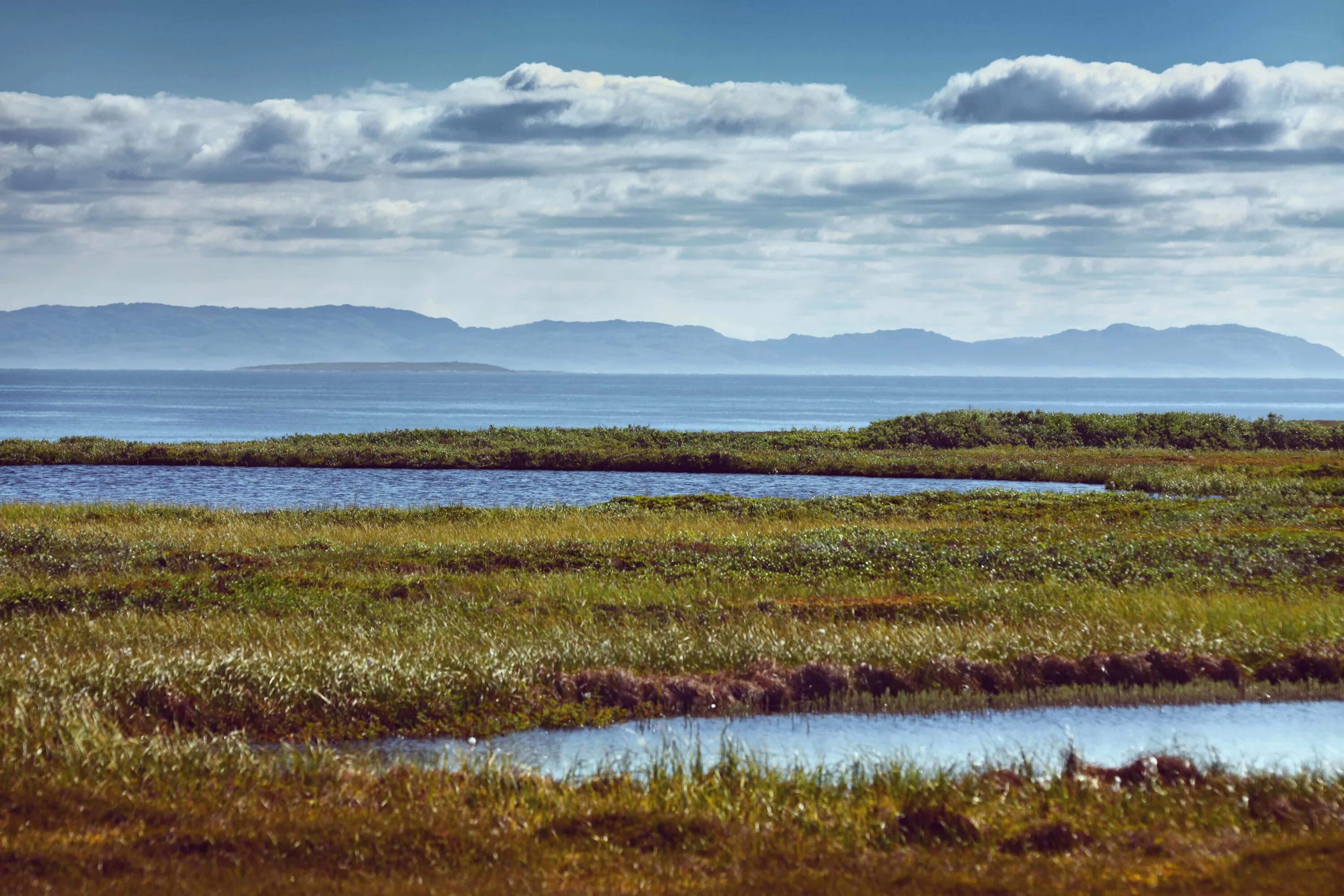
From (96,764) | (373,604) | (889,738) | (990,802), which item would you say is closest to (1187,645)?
(889,738)

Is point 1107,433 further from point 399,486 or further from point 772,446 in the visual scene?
point 399,486

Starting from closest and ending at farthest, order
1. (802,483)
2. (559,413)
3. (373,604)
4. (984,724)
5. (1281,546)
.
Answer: (984,724), (373,604), (1281,546), (802,483), (559,413)

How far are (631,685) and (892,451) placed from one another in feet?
213

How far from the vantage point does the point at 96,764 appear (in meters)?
13.1

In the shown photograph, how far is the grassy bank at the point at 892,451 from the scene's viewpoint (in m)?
67.1

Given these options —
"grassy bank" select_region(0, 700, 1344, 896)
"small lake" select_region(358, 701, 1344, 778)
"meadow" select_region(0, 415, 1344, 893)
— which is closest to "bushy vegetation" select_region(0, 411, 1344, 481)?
"meadow" select_region(0, 415, 1344, 893)

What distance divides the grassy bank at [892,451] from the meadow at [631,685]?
87.9ft

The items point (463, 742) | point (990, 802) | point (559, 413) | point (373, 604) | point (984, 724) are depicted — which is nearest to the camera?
point (990, 802)

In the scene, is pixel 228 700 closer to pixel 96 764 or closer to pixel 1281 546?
pixel 96 764

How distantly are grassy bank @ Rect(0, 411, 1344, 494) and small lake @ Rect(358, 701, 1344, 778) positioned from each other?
39.4 meters

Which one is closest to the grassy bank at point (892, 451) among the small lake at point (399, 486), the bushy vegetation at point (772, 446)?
the bushy vegetation at point (772, 446)

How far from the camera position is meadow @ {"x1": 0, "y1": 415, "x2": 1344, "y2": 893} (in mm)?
10844

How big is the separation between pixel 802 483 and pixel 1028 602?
41.2 meters

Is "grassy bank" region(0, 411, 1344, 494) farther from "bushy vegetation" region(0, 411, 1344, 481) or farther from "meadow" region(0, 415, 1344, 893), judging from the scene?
"meadow" region(0, 415, 1344, 893)
